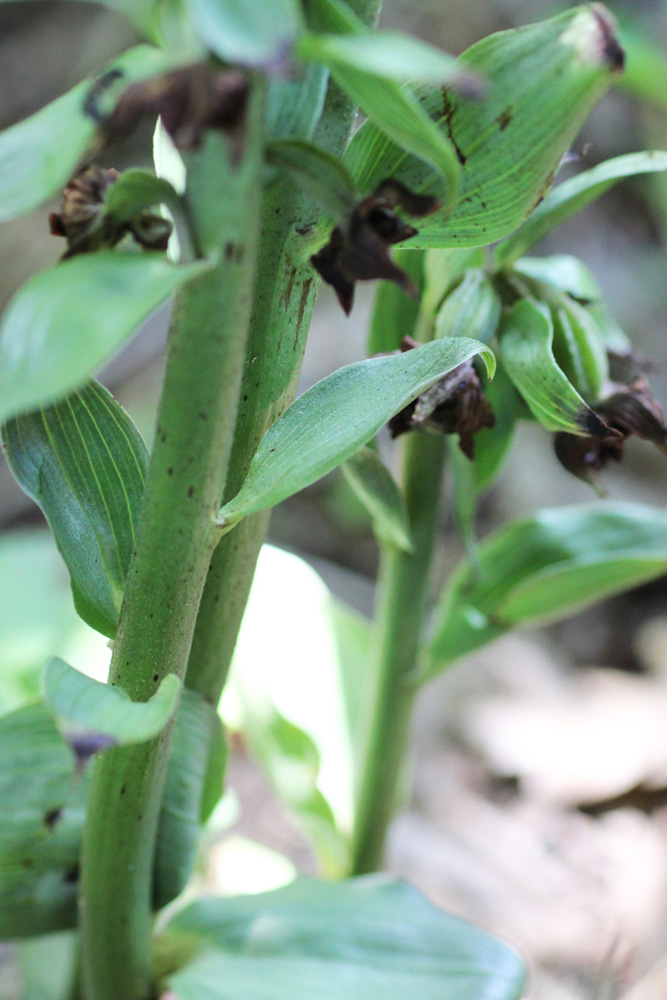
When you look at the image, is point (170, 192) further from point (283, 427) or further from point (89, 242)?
point (283, 427)

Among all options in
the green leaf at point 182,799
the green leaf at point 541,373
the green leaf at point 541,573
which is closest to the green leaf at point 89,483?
the green leaf at point 182,799

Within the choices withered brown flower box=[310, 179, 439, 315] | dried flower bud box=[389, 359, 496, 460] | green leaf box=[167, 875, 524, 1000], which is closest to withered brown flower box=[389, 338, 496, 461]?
dried flower bud box=[389, 359, 496, 460]

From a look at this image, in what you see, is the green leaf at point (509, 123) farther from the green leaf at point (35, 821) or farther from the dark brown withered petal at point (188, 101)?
the green leaf at point (35, 821)

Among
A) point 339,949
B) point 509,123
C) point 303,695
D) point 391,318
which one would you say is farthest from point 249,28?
point 303,695

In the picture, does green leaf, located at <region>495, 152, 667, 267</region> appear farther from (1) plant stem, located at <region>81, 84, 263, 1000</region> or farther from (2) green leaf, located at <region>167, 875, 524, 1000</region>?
(2) green leaf, located at <region>167, 875, 524, 1000</region>

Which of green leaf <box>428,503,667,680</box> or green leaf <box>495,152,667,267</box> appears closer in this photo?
green leaf <box>495,152,667,267</box>

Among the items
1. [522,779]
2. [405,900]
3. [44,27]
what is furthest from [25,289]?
[44,27]

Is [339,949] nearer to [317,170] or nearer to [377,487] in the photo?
[377,487]
